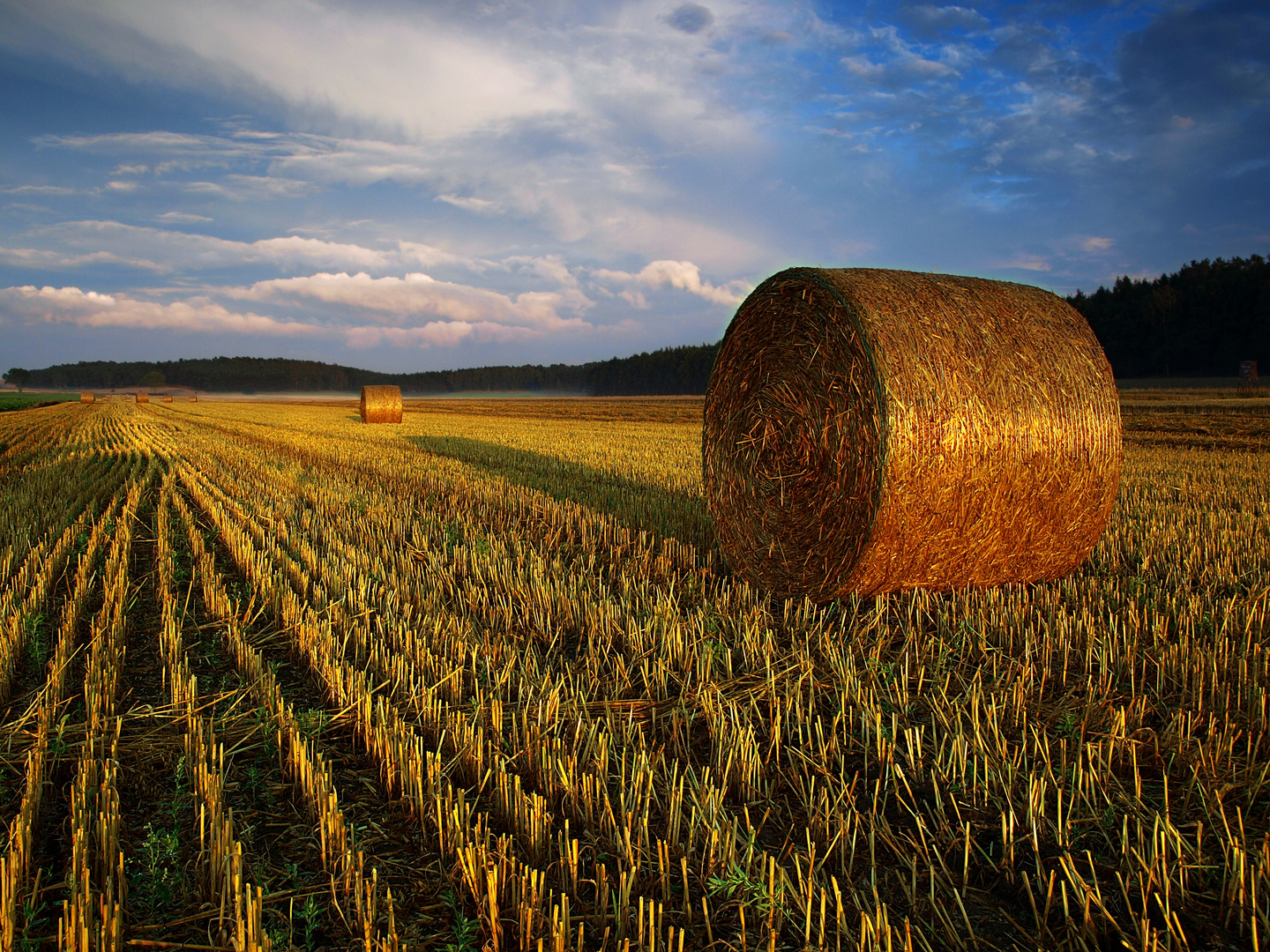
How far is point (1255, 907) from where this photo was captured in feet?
6.04

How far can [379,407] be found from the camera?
26469 millimetres

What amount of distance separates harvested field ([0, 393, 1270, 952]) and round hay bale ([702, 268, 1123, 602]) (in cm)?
33

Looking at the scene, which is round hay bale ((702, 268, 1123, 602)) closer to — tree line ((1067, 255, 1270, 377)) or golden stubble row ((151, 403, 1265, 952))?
golden stubble row ((151, 403, 1265, 952))

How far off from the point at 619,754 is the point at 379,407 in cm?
2565

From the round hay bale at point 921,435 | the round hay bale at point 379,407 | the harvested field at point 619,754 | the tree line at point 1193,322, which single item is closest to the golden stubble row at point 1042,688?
the harvested field at point 619,754

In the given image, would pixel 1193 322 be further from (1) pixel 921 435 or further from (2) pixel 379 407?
(1) pixel 921 435

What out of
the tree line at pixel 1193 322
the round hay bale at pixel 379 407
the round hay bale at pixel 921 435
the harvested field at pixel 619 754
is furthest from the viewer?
the tree line at pixel 1193 322

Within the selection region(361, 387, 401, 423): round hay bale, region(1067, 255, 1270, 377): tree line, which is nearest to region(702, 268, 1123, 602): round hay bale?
region(361, 387, 401, 423): round hay bale

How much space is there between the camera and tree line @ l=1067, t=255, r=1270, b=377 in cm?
4409

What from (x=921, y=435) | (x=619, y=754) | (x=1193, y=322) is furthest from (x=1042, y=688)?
(x=1193, y=322)

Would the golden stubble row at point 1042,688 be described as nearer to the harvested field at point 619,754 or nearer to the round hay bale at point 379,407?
the harvested field at point 619,754

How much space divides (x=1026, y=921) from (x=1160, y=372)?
58282mm

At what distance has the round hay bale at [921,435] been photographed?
14.8ft

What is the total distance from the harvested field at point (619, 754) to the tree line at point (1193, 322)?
50.7m
